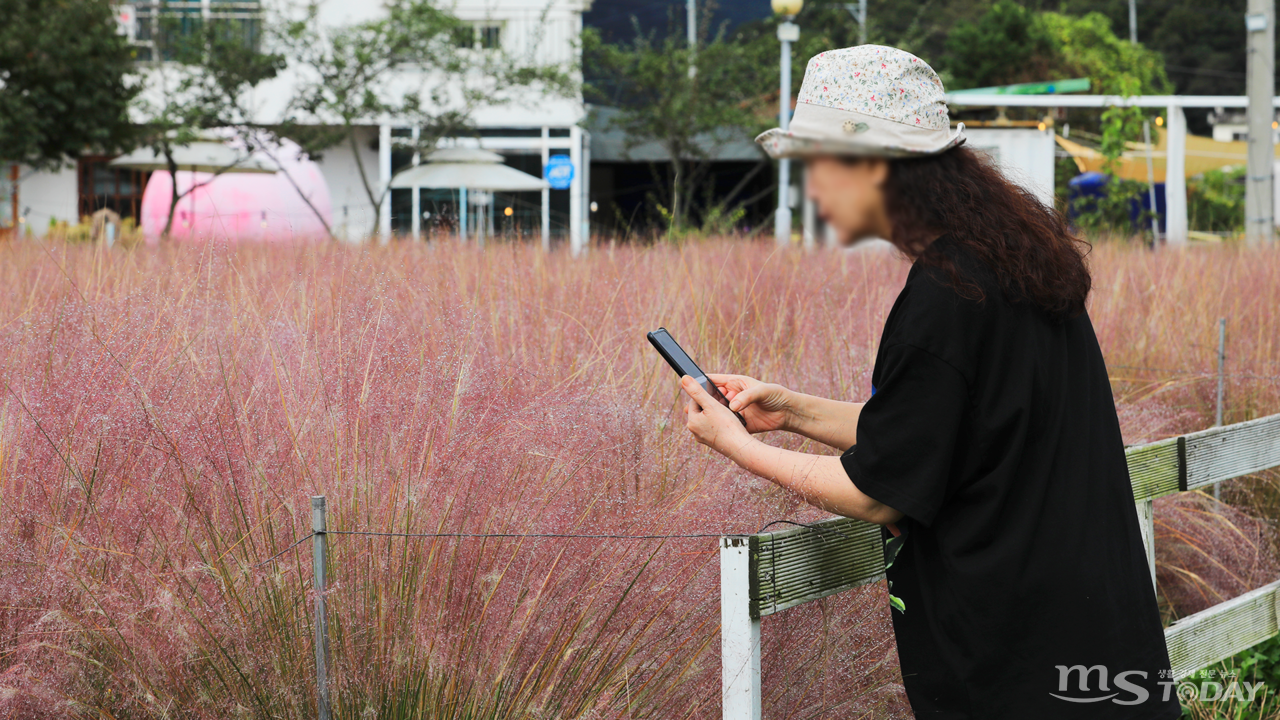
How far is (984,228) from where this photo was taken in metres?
1.51

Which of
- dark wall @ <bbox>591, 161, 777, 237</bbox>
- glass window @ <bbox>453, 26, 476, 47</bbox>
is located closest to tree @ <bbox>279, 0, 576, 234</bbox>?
glass window @ <bbox>453, 26, 476, 47</bbox>

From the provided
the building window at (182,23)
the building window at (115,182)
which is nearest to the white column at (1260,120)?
the building window at (182,23)

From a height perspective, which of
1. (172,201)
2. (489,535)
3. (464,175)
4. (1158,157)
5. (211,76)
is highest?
(211,76)

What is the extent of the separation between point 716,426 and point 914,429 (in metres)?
0.35

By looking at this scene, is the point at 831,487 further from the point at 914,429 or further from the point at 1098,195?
the point at 1098,195

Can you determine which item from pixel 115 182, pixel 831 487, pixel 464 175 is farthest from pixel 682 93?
pixel 831 487

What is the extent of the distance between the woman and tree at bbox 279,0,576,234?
49.7 feet

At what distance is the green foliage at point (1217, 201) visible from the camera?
16875 mm

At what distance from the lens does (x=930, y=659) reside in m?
1.59

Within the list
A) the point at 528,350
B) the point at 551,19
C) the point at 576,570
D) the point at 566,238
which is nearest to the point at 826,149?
the point at 576,570

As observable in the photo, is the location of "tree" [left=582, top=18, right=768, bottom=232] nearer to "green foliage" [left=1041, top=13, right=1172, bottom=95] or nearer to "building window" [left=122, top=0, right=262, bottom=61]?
"building window" [left=122, top=0, right=262, bottom=61]

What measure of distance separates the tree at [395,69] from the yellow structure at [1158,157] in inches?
357

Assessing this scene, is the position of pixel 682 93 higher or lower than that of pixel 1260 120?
higher

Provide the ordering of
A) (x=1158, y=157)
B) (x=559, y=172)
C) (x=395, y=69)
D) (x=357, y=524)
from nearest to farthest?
1. (x=357, y=524)
2. (x=395, y=69)
3. (x=1158, y=157)
4. (x=559, y=172)
